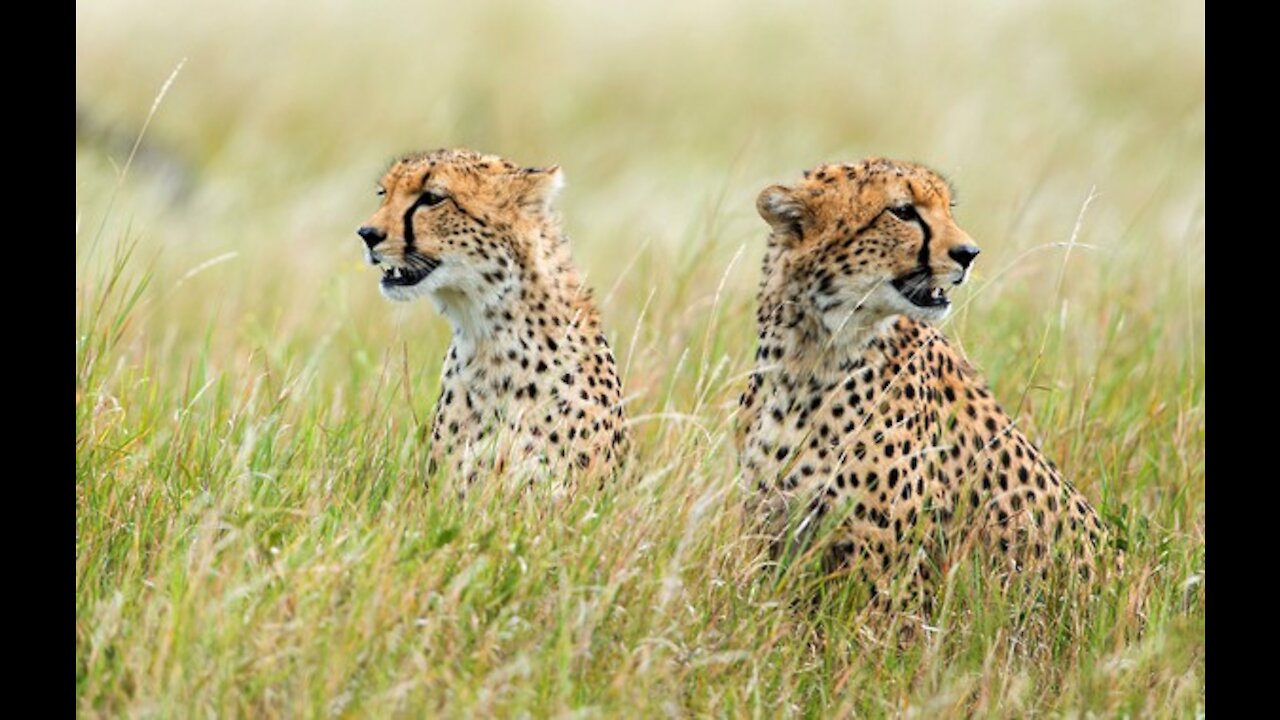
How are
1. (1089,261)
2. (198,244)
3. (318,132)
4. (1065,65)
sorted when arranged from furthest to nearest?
(1065,65) < (318,132) < (198,244) < (1089,261)

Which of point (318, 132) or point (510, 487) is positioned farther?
point (318, 132)

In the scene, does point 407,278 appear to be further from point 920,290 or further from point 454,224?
point 920,290

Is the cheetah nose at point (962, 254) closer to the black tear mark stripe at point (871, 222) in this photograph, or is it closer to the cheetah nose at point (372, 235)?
the black tear mark stripe at point (871, 222)

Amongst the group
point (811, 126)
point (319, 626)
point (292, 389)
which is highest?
point (811, 126)

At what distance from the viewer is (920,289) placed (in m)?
3.76

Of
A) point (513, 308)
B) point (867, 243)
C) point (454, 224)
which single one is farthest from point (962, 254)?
point (454, 224)

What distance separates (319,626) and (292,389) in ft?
3.02

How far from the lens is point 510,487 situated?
3.55 meters

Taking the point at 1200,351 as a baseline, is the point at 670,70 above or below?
above

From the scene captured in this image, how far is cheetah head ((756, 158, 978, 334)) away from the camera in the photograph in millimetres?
3756

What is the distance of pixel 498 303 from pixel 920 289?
0.91 m

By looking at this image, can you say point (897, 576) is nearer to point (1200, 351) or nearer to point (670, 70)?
point (1200, 351)

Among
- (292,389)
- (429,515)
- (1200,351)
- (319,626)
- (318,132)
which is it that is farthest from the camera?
(318,132)

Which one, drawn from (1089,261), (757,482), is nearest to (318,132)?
(1089,261)
